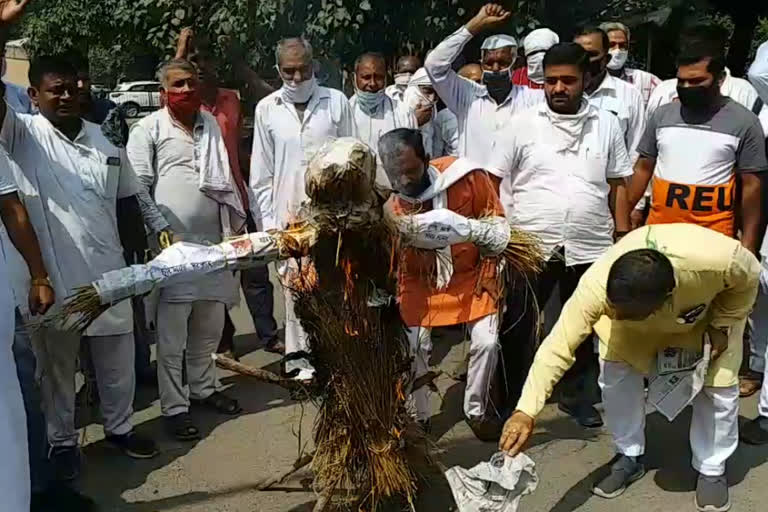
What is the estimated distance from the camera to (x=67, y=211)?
12.5 feet

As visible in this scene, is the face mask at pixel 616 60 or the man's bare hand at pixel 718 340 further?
the face mask at pixel 616 60

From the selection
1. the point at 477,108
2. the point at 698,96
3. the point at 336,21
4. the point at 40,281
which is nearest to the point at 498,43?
the point at 477,108

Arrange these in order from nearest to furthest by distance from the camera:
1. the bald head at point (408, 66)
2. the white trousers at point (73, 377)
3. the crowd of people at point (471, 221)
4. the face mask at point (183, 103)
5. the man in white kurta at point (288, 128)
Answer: the crowd of people at point (471, 221) < the white trousers at point (73, 377) < the face mask at point (183, 103) < the man in white kurta at point (288, 128) < the bald head at point (408, 66)

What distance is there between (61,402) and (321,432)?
1.27 m

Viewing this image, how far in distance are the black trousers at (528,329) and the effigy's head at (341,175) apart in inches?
62.1

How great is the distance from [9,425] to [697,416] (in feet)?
8.94

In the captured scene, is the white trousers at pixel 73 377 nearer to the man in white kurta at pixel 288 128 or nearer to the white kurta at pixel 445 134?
the man in white kurta at pixel 288 128

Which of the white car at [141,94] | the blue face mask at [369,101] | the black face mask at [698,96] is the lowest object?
the white car at [141,94]

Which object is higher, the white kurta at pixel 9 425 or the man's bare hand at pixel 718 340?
the white kurta at pixel 9 425

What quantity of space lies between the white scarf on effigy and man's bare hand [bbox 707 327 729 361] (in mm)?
1127

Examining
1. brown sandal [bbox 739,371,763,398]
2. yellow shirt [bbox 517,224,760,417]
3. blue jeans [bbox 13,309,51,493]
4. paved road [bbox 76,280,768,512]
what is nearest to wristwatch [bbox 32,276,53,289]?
Answer: blue jeans [bbox 13,309,51,493]

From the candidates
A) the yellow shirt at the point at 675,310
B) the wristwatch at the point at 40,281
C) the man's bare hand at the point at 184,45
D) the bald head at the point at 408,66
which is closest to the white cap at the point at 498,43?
the bald head at the point at 408,66

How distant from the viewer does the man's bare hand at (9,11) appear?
2081 millimetres

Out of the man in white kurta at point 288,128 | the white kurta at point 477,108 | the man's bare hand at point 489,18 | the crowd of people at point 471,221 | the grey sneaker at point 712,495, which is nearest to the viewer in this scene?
the crowd of people at point 471,221
